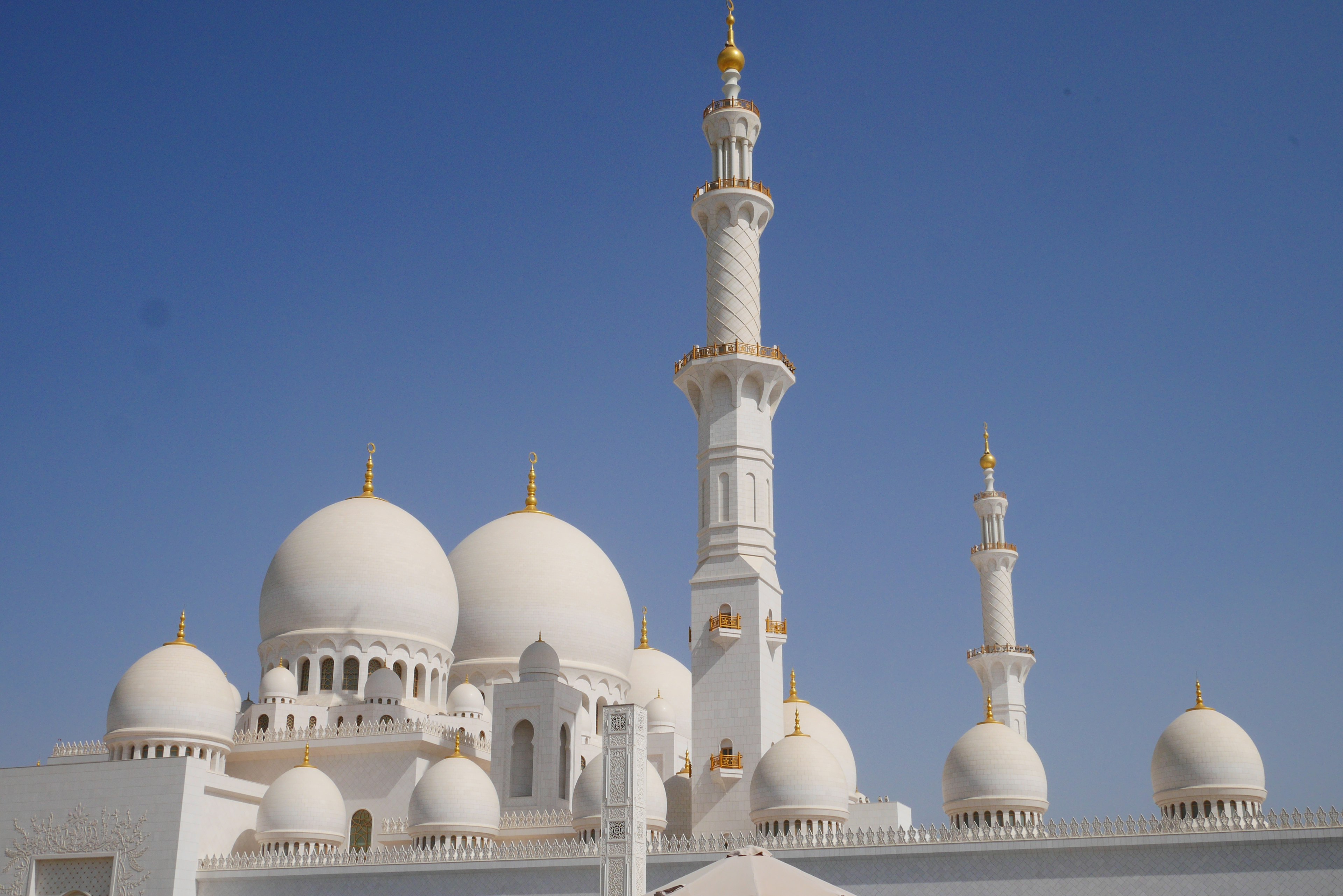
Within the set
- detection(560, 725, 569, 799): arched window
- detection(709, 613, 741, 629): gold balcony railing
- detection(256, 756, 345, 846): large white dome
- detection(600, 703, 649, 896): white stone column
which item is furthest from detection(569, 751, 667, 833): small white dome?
detection(600, 703, 649, 896): white stone column

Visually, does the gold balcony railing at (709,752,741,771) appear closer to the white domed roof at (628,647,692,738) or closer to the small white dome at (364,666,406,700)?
the small white dome at (364,666,406,700)

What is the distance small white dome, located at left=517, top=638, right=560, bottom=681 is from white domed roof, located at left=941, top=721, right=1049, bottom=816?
9.17 metres

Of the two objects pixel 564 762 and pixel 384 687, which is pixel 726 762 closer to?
pixel 564 762

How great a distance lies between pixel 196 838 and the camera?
25.7 metres

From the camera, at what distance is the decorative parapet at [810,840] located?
20.6 meters

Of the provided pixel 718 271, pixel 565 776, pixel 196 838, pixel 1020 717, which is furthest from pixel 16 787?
pixel 1020 717

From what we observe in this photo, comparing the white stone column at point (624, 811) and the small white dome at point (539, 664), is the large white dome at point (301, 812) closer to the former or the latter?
the small white dome at point (539, 664)

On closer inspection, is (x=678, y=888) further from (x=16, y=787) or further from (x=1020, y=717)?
(x=1020, y=717)

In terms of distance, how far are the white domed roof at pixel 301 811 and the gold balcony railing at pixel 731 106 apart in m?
16.2

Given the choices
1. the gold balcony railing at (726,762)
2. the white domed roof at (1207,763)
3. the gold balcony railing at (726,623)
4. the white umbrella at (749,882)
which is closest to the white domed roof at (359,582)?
the gold balcony railing at (726,623)

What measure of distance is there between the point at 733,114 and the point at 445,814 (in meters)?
15.7

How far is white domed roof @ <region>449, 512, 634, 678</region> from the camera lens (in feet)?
112

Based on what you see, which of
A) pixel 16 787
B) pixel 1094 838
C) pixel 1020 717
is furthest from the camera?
pixel 1020 717

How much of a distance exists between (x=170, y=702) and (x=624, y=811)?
1327cm
